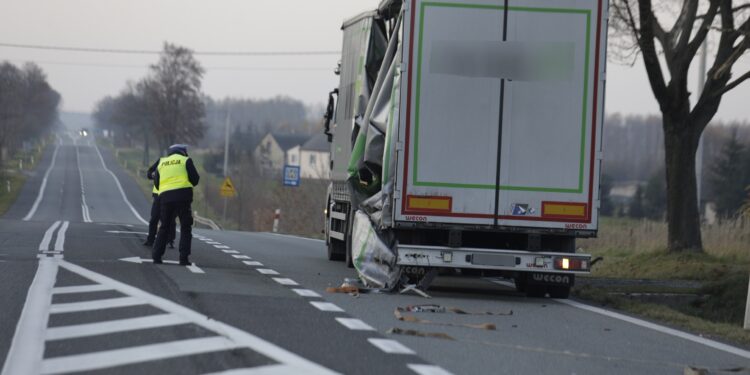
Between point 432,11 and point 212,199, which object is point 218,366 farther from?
point 212,199

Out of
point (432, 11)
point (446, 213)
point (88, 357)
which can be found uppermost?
point (432, 11)

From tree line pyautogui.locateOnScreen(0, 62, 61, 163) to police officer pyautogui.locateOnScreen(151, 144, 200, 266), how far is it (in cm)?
8467

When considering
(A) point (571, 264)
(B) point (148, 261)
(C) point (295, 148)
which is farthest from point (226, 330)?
(C) point (295, 148)

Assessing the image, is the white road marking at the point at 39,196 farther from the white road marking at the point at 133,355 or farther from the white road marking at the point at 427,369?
the white road marking at the point at 427,369

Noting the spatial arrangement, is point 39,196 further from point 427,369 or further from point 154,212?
point 427,369

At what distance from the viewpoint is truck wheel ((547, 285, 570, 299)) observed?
15.0 m

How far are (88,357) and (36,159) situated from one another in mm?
139690

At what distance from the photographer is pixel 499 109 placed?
13.9 meters

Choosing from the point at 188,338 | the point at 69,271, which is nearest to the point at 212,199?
the point at 69,271

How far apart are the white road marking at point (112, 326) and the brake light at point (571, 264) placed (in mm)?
5347

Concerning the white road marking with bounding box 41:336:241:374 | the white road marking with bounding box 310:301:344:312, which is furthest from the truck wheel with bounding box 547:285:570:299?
the white road marking with bounding box 41:336:241:374

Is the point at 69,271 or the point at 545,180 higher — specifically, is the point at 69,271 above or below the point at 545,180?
below

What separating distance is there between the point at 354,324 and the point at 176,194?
265 inches

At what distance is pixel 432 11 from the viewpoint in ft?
45.5
